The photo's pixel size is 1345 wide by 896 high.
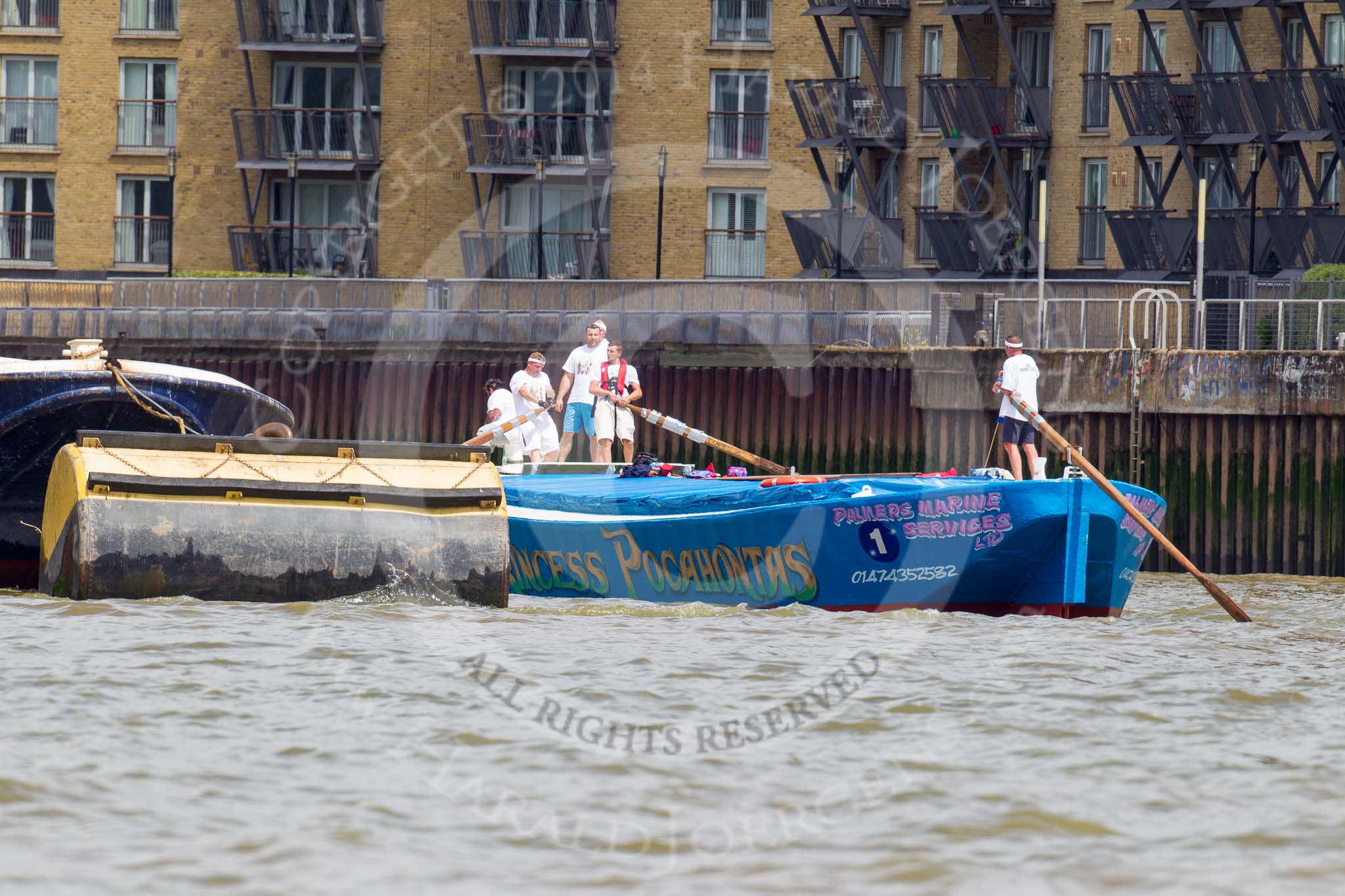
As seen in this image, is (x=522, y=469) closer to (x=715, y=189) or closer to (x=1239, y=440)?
(x=1239, y=440)

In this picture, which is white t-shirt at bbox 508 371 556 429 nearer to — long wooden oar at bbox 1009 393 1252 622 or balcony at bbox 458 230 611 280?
long wooden oar at bbox 1009 393 1252 622

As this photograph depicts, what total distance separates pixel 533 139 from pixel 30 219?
12.4 m

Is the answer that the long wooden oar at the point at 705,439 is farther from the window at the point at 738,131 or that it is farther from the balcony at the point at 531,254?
the window at the point at 738,131

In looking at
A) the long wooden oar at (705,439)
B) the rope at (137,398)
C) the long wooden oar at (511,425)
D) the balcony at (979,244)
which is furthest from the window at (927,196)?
the rope at (137,398)

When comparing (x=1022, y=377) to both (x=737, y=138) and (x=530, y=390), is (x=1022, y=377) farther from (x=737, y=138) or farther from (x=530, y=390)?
(x=737, y=138)

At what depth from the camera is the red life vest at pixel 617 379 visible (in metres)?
21.9

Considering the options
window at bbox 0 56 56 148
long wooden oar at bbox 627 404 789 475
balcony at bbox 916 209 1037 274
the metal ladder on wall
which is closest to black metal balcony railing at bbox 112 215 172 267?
window at bbox 0 56 56 148

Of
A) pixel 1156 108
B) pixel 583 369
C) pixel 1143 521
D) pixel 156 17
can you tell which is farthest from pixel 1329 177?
pixel 156 17

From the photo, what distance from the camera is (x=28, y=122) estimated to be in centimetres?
4622

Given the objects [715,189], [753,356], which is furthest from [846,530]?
[715,189]

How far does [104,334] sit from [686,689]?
2245 cm

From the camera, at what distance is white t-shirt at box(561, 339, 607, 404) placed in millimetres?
22016

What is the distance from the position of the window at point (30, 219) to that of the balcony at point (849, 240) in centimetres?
1791

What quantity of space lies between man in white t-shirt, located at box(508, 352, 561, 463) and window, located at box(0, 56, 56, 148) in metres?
28.4
